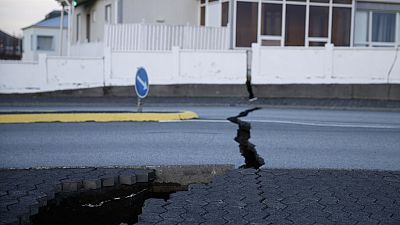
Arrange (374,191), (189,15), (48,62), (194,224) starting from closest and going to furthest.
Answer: (194,224)
(374,191)
(48,62)
(189,15)

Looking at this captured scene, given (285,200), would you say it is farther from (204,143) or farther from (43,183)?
(204,143)

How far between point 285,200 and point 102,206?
1.80 meters

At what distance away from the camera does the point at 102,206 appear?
5820 mm

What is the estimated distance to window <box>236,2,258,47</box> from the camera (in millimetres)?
22094

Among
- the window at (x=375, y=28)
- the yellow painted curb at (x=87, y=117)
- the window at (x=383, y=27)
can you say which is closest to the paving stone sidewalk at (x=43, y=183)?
the yellow painted curb at (x=87, y=117)

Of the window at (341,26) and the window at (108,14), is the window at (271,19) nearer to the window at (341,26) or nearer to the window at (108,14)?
the window at (341,26)

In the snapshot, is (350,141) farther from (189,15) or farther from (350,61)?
(189,15)

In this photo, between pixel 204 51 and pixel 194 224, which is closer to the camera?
pixel 194 224

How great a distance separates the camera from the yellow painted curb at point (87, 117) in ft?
40.2

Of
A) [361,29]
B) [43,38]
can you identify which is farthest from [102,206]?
[43,38]

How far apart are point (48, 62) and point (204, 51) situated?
4.95 meters

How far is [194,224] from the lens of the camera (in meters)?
4.95

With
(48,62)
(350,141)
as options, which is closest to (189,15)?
(48,62)

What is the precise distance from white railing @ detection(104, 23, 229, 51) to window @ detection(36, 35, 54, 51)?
24373 millimetres
